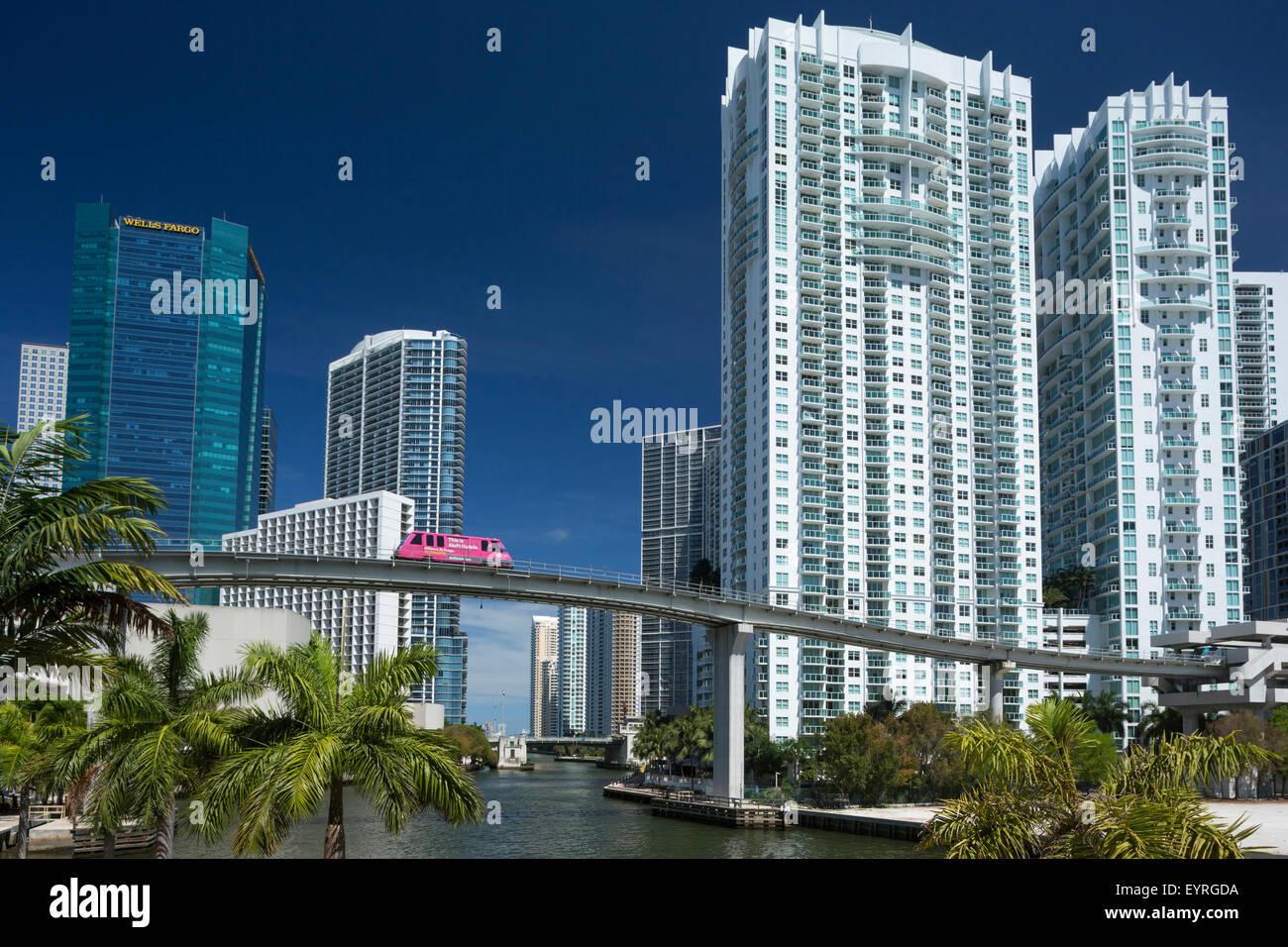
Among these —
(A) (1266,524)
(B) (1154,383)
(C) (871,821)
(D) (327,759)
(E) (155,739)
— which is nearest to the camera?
(D) (327,759)

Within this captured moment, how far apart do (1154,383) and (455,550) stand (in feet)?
344

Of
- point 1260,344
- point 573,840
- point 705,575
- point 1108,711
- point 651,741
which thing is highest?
point 1260,344

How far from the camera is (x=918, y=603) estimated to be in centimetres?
13062

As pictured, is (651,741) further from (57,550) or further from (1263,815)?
(57,550)

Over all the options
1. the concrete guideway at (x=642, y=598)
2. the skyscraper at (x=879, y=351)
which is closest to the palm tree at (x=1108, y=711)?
the skyscraper at (x=879, y=351)

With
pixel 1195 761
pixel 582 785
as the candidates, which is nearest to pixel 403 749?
pixel 1195 761

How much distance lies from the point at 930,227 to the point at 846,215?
11677 mm

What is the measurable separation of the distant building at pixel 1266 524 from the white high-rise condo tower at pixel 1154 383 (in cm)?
3829

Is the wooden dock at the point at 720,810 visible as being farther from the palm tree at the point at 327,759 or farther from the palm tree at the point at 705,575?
the palm tree at the point at 327,759

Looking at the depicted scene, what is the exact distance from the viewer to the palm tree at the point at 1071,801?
11.8 m

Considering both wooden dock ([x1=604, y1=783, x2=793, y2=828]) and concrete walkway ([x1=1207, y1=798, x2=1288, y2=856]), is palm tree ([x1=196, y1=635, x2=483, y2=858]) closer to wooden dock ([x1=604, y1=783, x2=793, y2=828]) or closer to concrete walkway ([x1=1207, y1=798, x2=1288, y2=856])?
concrete walkway ([x1=1207, y1=798, x2=1288, y2=856])

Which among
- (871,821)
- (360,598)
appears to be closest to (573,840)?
(871,821)

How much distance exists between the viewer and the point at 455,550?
78562 mm

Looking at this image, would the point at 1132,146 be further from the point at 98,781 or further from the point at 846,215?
the point at 98,781
